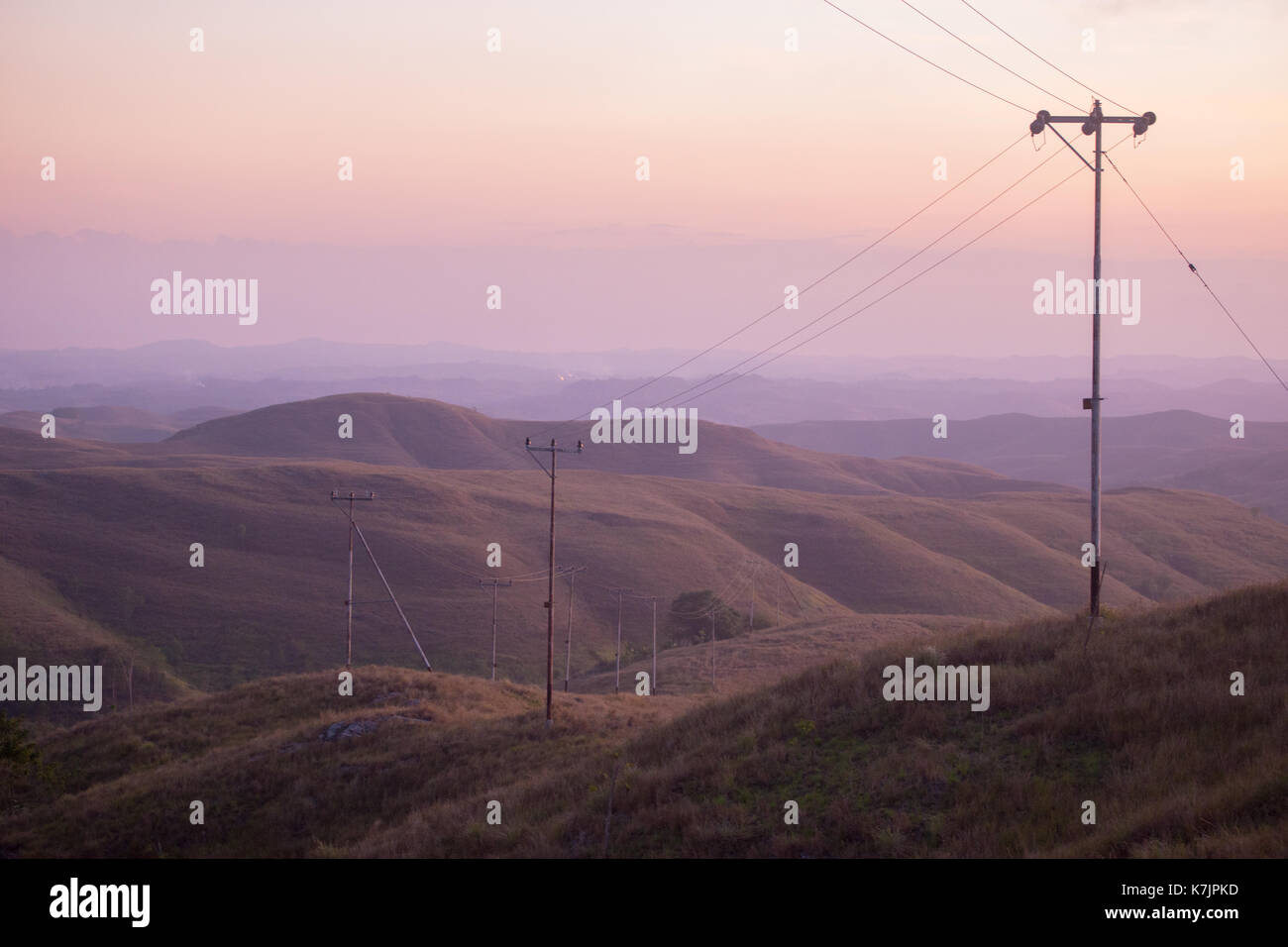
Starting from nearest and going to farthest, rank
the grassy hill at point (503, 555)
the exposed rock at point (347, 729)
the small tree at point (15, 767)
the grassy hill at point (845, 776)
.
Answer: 1. the grassy hill at point (845, 776)
2. the small tree at point (15, 767)
3. the exposed rock at point (347, 729)
4. the grassy hill at point (503, 555)

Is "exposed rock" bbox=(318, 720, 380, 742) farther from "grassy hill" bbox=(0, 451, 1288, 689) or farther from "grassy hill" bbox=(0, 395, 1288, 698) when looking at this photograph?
"grassy hill" bbox=(0, 451, 1288, 689)

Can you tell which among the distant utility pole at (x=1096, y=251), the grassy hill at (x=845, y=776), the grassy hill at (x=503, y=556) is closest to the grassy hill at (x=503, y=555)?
the grassy hill at (x=503, y=556)

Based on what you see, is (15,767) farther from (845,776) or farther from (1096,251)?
(1096,251)

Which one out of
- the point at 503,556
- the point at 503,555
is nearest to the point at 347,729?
the point at 503,556

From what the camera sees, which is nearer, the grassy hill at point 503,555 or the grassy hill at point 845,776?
the grassy hill at point 845,776

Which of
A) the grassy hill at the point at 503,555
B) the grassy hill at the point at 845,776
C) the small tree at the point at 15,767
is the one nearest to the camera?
the grassy hill at the point at 845,776

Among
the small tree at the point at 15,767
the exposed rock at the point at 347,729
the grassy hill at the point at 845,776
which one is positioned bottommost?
the small tree at the point at 15,767

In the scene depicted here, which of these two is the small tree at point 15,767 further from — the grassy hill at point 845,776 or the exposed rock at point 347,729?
the exposed rock at point 347,729

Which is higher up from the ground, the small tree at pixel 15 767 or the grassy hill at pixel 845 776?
the grassy hill at pixel 845 776

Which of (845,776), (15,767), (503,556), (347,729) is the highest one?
(845,776)
